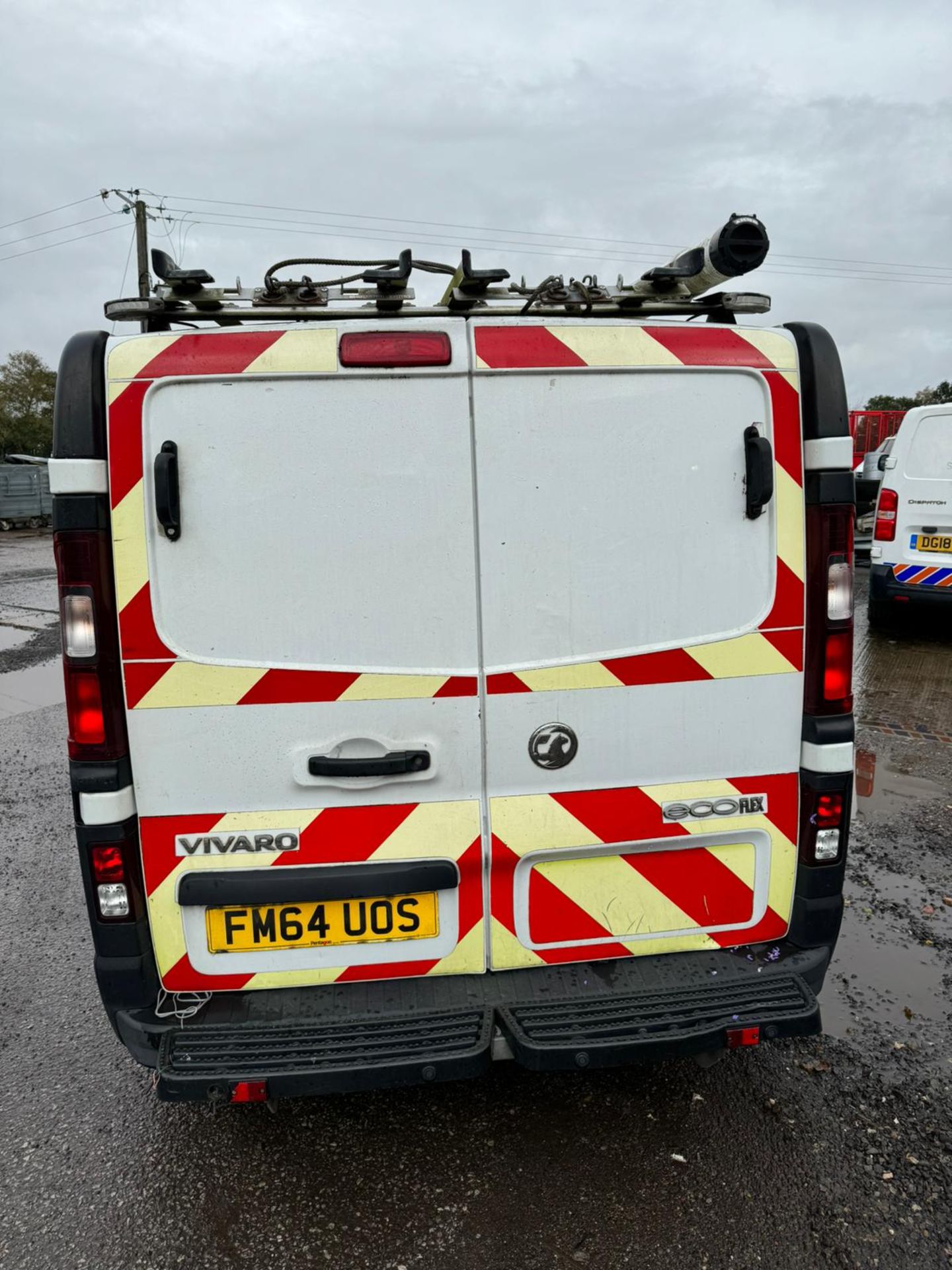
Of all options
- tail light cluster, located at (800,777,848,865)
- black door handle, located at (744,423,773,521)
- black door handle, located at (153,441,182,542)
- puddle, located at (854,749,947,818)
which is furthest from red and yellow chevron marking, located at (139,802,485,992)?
puddle, located at (854,749,947,818)

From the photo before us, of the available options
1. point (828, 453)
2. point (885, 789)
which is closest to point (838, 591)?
point (828, 453)

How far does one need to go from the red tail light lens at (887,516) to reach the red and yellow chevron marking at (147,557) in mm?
7971

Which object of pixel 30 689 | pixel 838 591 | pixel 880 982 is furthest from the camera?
pixel 30 689

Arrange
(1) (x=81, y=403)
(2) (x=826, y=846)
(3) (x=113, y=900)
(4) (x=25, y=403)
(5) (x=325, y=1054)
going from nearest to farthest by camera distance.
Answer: (1) (x=81, y=403) → (5) (x=325, y=1054) → (3) (x=113, y=900) → (2) (x=826, y=846) → (4) (x=25, y=403)

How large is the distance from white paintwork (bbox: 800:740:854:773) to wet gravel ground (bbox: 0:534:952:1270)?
114cm

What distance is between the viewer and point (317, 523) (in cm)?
233

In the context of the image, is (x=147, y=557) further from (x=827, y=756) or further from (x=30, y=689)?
(x=30, y=689)

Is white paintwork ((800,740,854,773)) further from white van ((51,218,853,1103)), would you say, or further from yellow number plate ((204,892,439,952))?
yellow number plate ((204,892,439,952))

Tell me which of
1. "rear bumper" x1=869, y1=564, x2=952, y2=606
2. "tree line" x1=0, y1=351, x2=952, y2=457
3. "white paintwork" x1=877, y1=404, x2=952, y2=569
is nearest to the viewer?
"white paintwork" x1=877, y1=404, x2=952, y2=569

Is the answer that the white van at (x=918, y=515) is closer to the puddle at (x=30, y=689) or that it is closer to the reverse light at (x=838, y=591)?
the reverse light at (x=838, y=591)

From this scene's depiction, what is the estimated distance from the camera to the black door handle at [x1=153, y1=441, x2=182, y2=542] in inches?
88.3

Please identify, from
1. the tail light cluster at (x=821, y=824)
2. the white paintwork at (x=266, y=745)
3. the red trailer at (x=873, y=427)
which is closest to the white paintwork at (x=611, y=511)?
the white paintwork at (x=266, y=745)

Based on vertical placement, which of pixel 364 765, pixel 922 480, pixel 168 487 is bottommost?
pixel 364 765

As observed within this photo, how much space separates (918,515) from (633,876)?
298 inches
